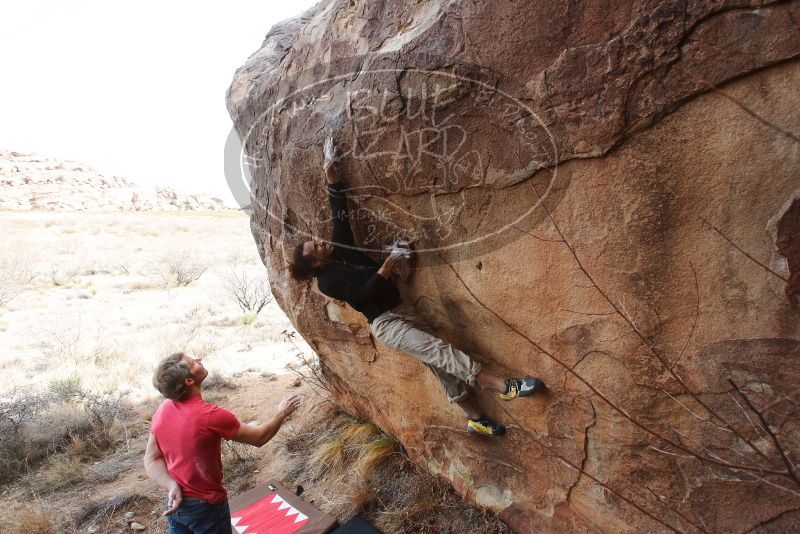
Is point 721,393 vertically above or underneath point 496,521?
above

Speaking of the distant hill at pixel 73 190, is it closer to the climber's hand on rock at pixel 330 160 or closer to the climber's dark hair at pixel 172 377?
the climber's hand on rock at pixel 330 160

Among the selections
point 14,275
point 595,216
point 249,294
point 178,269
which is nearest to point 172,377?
point 595,216

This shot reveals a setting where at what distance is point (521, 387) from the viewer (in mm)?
2730

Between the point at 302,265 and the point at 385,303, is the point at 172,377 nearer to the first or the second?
the point at 302,265

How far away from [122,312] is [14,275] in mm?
5066

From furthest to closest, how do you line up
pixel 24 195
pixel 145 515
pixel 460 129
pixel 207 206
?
pixel 207 206, pixel 24 195, pixel 145 515, pixel 460 129

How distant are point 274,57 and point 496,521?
162 inches

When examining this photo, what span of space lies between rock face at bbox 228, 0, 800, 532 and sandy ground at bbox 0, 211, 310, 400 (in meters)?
5.11

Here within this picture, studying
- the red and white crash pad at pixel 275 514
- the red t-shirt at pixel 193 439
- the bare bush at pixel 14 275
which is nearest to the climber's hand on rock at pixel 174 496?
the red t-shirt at pixel 193 439

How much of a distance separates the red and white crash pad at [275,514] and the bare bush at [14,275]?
454 inches

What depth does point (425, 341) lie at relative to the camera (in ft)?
9.59

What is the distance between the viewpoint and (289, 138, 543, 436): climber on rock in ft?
9.49

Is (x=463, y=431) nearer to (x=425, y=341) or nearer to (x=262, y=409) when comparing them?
(x=425, y=341)

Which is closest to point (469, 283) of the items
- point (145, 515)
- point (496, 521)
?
point (496, 521)
